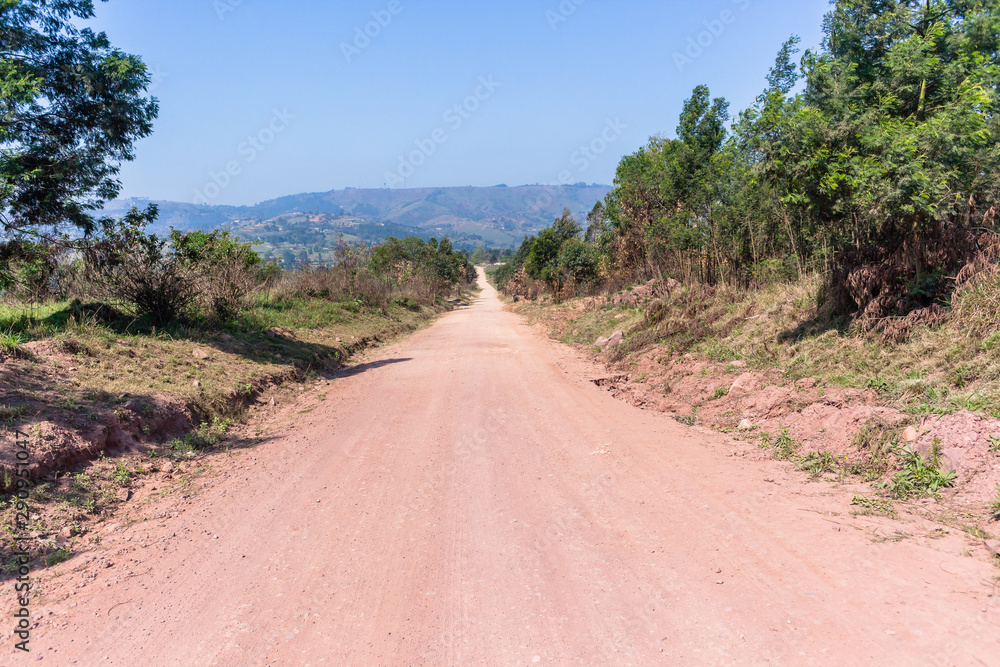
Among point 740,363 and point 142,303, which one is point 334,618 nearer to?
point 740,363

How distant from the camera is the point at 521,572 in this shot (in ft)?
11.6

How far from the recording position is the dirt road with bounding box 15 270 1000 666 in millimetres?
2797

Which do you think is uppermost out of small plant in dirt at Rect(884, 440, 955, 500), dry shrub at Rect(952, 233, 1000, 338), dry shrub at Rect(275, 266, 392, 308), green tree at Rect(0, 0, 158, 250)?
green tree at Rect(0, 0, 158, 250)

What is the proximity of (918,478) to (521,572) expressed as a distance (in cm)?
341

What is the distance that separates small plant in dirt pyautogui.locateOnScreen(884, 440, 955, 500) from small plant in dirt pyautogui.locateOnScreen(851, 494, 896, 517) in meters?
0.20

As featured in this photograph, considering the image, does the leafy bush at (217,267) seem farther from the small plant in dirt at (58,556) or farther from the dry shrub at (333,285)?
the small plant in dirt at (58,556)

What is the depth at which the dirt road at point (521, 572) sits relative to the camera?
9.18 feet

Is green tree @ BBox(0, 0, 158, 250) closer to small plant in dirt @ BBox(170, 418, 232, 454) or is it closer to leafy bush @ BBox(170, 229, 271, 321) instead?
leafy bush @ BBox(170, 229, 271, 321)

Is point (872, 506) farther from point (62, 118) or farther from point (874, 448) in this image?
point (62, 118)

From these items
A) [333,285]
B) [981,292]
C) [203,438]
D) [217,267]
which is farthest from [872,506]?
[333,285]

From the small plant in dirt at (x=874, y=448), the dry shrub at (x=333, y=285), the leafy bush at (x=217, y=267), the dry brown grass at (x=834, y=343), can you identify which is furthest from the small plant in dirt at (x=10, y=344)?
the dry shrub at (x=333, y=285)

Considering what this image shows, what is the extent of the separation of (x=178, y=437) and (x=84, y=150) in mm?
7012

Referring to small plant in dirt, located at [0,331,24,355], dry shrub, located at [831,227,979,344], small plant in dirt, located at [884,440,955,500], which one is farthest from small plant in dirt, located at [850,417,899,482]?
small plant in dirt, located at [0,331,24,355]

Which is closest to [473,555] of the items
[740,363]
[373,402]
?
[373,402]
